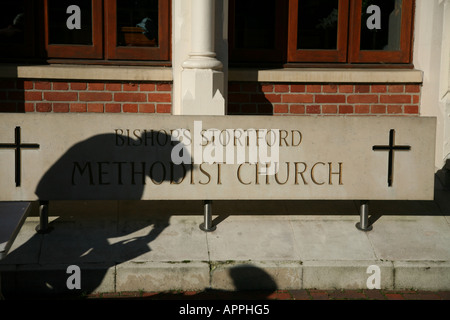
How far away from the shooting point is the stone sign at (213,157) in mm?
5047

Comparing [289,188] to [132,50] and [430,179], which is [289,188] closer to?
[430,179]

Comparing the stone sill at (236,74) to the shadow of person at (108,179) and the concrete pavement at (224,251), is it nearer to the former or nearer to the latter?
the concrete pavement at (224,251)

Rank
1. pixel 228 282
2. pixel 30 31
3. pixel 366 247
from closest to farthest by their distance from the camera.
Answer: pixel 228 282
pixel 366 247
pixel 30 31

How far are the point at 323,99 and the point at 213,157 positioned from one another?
7.01ft

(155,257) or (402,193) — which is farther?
(402,193)

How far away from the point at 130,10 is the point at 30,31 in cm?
105

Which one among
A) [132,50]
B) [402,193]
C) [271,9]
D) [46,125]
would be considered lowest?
[402,193]

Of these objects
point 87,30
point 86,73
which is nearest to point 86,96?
point 86,73

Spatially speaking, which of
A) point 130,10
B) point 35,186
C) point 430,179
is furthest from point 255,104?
point 35,186

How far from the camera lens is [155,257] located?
4.92 metres

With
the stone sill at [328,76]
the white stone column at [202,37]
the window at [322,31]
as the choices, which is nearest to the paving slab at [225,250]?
the white stone column at [202,37]

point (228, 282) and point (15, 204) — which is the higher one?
point (15, 204)

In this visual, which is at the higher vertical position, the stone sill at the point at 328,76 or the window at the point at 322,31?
the window at the point at 322,31

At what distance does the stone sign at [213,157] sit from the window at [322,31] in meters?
2.02
